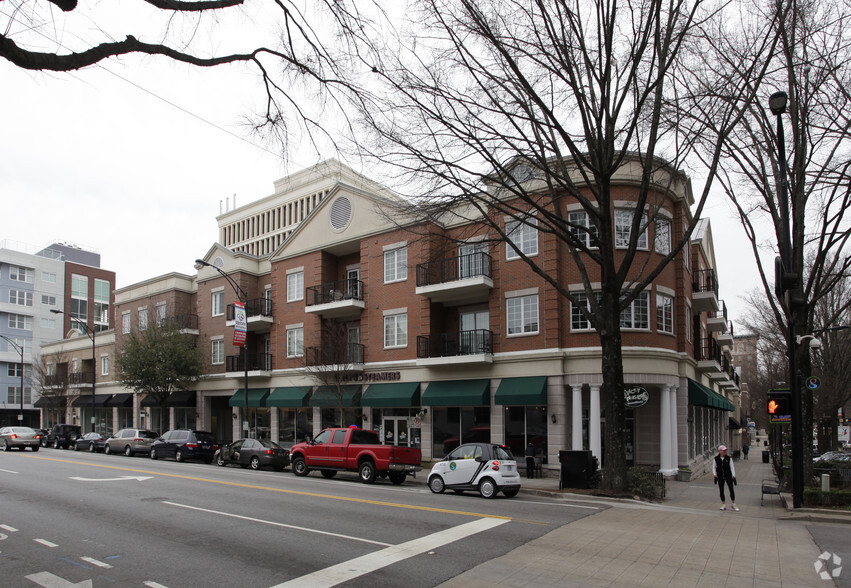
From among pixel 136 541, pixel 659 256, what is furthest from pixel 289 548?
pixel 659 256

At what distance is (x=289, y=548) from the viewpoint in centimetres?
928

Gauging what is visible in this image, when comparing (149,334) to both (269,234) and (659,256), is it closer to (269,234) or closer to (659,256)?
(659,256)

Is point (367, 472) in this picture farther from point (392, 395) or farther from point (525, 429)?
point (392, 395)

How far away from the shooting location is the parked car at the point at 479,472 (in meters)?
16.5

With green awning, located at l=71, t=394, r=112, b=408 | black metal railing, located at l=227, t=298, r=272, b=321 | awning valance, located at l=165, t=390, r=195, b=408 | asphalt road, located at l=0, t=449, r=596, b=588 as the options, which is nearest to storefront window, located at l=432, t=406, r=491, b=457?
asphalt road, located at l=0, t=449, r=596, b=588

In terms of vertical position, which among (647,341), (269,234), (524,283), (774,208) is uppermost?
(269,234)

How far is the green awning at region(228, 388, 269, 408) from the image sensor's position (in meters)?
34.2

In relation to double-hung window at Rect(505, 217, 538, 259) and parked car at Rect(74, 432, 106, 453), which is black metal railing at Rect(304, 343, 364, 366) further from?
parked car at Rect(74, 432, 106, 453)

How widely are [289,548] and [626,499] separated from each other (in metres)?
10.6

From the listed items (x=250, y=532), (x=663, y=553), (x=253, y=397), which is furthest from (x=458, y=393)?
(x=663, y=553)

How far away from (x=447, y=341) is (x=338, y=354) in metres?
5.45

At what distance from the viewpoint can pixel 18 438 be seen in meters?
35.4

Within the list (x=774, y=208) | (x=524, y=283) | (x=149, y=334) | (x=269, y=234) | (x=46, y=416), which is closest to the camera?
(x=774, y=208)

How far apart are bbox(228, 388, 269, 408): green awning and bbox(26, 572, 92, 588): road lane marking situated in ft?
86.1
